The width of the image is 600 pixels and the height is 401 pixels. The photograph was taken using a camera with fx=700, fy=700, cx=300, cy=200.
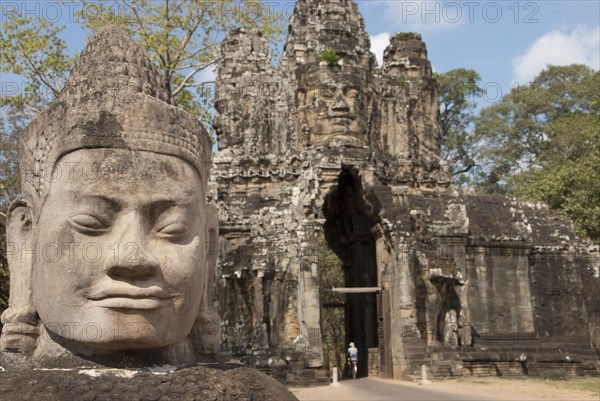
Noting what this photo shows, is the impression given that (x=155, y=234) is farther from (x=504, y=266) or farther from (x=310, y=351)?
(x=504, y=266)

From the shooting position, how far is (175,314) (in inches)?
137

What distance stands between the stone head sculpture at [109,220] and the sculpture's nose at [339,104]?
1618 cm

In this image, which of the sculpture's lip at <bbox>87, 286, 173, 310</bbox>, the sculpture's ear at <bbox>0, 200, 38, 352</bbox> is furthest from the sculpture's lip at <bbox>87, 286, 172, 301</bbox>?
the sculpture's ear at <bbox>0, 200, 38, 352</bbox>

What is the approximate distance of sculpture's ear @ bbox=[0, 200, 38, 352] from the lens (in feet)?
12.0

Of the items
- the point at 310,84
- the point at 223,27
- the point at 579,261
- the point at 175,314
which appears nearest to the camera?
the point at 175,314

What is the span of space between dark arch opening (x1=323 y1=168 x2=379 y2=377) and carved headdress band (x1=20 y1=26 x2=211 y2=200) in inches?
674

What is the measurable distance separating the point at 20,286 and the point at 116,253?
0.83 m

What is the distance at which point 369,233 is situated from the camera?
22062 millimetres

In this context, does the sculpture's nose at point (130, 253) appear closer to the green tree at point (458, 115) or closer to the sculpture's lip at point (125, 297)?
the sculpture's lip at point (125, 297)

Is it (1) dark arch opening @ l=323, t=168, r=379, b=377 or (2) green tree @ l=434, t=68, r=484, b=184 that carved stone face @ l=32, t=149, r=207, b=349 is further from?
(2) green tree @ l=434, t=68, r=484, b=184

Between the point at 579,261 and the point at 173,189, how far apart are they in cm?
2103

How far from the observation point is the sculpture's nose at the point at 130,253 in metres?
3.30

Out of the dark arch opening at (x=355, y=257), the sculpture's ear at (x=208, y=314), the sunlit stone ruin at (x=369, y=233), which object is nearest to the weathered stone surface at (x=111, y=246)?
A: the sculpture's ear at (x=208, y=314)

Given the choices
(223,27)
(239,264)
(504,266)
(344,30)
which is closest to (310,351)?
(239,264)
